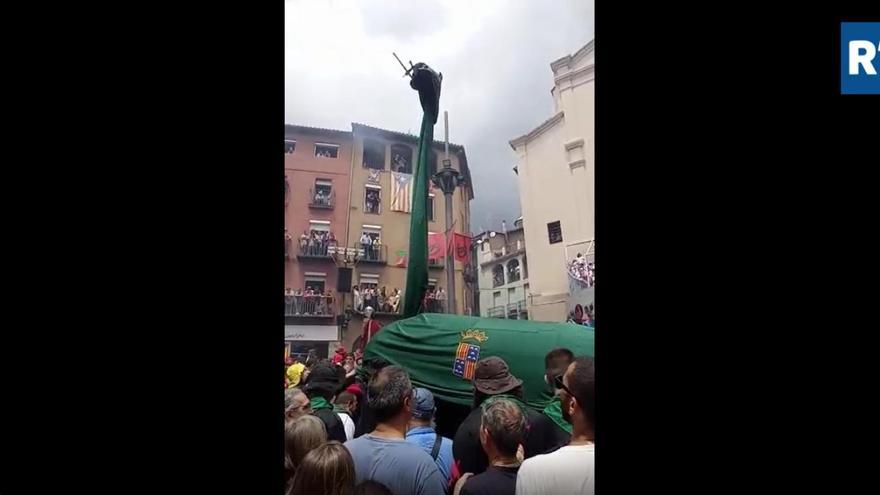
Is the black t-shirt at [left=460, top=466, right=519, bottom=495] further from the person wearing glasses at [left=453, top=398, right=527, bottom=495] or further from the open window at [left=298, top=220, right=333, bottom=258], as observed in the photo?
the open window at [left=298, top=220, right=333, bottom=258]

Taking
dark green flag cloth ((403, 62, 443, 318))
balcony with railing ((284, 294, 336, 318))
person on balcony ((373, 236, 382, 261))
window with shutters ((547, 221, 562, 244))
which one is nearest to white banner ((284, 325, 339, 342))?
balcony with railing ((284, 294, 336, 318))

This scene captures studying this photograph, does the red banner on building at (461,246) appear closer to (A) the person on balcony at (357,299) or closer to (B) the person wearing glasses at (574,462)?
(A) the person on balcony at (357,299)

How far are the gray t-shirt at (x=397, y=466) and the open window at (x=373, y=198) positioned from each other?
15.0 metres

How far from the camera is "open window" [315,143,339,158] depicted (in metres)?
16.0

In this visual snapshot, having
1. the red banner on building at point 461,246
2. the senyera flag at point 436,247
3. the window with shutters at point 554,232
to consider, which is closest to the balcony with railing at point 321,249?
the senyera flag at point 436,247

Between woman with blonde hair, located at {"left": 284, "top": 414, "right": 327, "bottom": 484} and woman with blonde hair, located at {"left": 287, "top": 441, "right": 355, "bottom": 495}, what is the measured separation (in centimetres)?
42

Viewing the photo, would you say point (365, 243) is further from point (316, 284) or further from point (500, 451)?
point (500, 451)

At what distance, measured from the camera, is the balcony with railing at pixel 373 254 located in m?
16.9

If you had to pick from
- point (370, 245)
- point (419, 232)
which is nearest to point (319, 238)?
point (370, 245)
